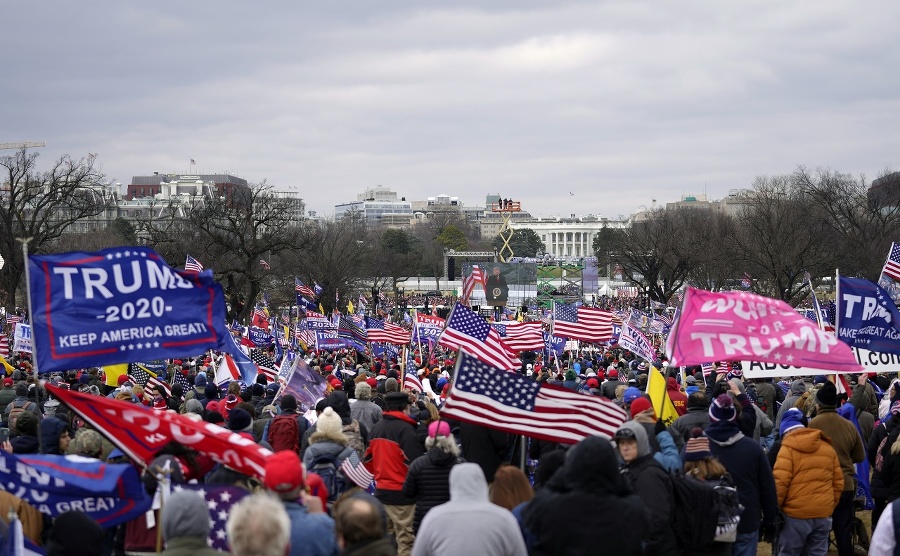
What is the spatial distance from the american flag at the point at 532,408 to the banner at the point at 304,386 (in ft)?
19.9

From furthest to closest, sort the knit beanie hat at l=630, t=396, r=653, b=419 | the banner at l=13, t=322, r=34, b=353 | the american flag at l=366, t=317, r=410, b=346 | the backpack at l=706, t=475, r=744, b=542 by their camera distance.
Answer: the american flag at l=366, t=317, r=410, b=346 < the banner at l=13, t=322, r=34, b=353 < the knit beanie hat at l=630, t=396, r=653, b=419 < the backpack at l=706, t=475, r=744, b=542

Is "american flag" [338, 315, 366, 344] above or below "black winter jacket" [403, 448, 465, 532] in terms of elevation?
below

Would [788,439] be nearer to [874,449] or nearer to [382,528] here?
[874,449]

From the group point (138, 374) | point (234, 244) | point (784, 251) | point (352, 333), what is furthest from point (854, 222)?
point (138, 374)

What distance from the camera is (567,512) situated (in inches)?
224

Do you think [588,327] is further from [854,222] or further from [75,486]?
[854,222]

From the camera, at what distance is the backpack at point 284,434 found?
1097 centimetres

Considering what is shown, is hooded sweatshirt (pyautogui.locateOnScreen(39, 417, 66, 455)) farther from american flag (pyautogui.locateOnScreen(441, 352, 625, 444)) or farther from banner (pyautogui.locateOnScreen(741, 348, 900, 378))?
banner (pyautogui.locateOnScreen(741, 348, 900, 378))

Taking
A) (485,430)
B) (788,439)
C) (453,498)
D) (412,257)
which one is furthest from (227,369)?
(412,257)

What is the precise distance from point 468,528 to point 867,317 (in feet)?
24.0

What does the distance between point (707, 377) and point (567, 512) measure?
14.7m

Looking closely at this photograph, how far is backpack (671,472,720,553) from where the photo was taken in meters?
7.00

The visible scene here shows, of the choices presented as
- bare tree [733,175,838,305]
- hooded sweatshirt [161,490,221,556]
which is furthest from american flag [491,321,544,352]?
bare tree [733,175,838,305]

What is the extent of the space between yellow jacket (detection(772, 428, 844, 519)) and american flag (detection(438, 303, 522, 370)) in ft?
22.5
